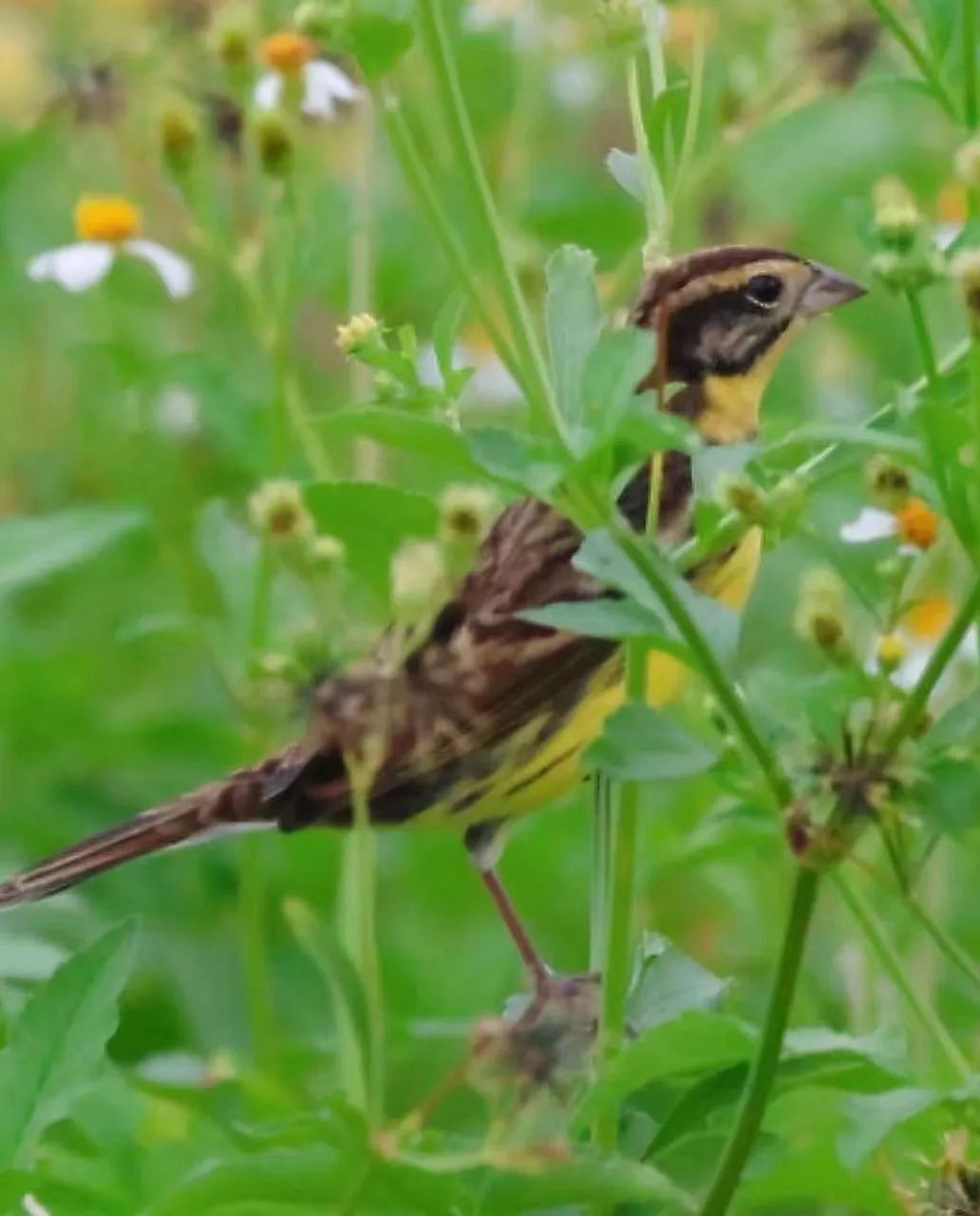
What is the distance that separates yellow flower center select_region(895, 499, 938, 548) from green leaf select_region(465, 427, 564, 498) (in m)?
0.46

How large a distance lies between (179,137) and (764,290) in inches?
23.9

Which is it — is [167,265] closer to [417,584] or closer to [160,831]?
[160,831]

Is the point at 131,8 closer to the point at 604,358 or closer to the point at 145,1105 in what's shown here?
the point at 145,1105

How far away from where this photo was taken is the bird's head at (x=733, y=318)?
1857mm

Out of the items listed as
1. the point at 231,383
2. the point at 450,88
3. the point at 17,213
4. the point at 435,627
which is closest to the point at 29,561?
the point at 435,627

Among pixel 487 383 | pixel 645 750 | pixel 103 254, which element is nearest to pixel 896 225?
pixel 645 750

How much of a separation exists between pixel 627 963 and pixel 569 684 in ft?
1.43

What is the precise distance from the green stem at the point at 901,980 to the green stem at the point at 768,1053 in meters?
0.16

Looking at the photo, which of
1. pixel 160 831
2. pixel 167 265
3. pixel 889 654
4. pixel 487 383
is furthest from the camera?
pixel 487 383

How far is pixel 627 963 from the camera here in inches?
53.7

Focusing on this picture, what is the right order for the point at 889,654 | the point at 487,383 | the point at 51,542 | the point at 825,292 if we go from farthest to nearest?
the point at 487,383 < the point at 51,542 < the point at 825,292 < the point at 889,654

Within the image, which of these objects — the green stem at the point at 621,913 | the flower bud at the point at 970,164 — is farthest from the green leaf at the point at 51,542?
the flower bud at the point at 970,164

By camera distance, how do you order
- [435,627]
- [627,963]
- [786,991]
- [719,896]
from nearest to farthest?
[786,991]
[627,963]
[435,627]
[719,896]

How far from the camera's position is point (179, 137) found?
2.27 m
